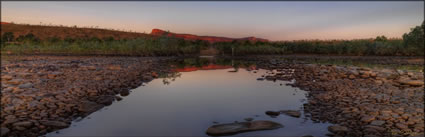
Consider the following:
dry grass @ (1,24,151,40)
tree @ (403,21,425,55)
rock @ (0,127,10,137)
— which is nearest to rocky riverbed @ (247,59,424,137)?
rock @ (0,127,10,137)

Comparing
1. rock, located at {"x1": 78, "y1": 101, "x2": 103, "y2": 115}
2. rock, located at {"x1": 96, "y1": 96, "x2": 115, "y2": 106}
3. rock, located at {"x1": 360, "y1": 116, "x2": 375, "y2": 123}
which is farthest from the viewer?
rock, located at {"x1": 96, "y1": 96, "x2": 115, "y2": 106}

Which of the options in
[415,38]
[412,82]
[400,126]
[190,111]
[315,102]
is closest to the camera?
[400,126]

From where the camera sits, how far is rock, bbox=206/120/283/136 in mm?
6031

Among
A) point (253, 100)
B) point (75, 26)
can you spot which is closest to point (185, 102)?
point (253, 100)

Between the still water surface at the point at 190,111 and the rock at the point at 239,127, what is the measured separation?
18 cm

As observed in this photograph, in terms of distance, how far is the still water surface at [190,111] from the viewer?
618 centimetres

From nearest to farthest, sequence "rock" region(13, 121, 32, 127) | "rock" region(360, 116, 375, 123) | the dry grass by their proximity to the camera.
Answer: "rock" region(13, 121, 32, 127), "rock" region(360, 116, 375, 123), the dry grass

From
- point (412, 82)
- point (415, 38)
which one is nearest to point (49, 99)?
point (412, 82)

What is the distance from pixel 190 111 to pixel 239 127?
2156mm

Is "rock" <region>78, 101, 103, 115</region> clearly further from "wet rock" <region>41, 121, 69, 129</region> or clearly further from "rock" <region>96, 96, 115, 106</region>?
"wet rock" <region>41, 121, 69, 129</region>

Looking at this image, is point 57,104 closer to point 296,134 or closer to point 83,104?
point 83,104

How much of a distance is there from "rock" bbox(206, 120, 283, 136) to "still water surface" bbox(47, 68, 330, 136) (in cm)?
18

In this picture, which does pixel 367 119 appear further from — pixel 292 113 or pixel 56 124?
pixel 56 124

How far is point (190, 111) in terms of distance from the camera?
317 inches
